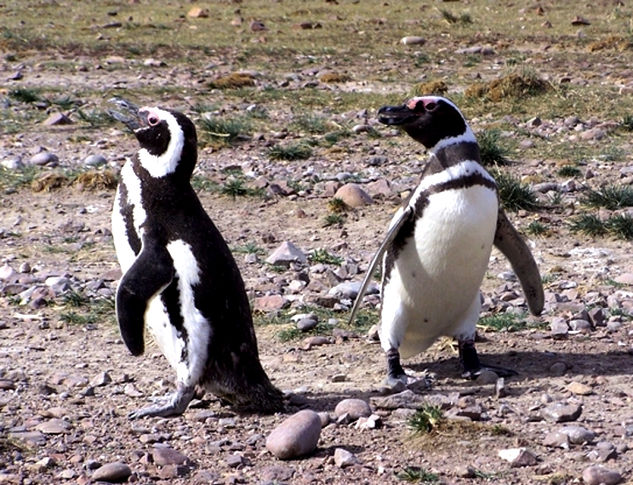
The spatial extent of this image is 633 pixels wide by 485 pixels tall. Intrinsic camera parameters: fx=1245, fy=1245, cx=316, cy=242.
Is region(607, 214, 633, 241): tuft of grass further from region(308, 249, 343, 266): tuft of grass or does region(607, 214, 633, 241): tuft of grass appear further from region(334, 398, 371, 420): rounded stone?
region(334, 398, 371, 420): rounded stone

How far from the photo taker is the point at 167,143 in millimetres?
4891

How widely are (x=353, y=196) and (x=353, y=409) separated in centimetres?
346

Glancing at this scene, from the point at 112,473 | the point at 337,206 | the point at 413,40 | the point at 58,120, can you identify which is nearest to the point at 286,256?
the point at 337,206

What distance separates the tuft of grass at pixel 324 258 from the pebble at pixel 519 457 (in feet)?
9.13

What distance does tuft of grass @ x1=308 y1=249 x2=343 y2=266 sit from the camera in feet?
22.3

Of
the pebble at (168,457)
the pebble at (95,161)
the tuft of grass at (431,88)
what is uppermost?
the pebble at (168,457)

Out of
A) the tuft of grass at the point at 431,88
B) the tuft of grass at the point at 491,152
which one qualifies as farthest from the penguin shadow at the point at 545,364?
the tuft of grass at the point at 431,88

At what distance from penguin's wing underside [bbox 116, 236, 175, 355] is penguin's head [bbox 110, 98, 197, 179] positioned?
374 mm

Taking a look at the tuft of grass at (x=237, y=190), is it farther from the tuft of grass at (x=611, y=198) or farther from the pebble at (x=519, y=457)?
the pebble at (x=519, y=457)

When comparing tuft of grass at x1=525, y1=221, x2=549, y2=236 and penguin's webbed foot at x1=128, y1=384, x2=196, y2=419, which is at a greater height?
penguin's webbed foot at x1=128, y1=384, x2=196, y2=419

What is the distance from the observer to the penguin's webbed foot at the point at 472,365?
16.6 feet

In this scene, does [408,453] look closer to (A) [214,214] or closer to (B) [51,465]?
(B) [51,465]

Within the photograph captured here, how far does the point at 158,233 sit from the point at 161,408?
67 centimetres

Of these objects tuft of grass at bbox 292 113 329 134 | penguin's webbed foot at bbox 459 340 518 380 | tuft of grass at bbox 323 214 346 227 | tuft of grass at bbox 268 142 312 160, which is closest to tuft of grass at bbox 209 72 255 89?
tuft of grass at bbox 292 113 329 134
